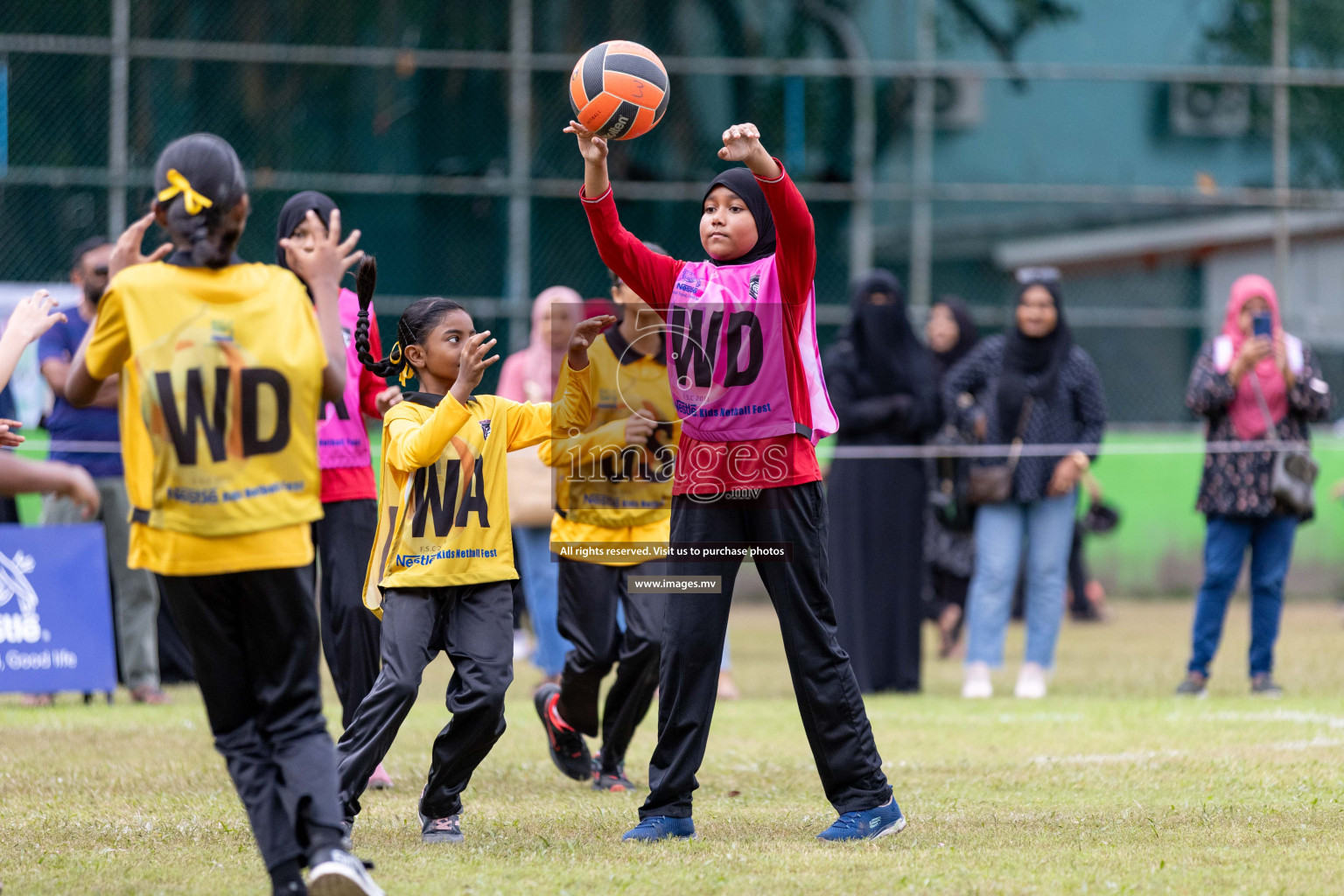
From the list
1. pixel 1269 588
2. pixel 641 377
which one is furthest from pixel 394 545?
pixel 1269 588

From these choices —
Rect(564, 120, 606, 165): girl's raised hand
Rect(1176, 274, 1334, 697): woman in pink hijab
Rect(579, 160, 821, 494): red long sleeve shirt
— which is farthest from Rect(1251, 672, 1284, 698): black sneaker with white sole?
Rect(564, 120, 606, 165): girl's raised hand

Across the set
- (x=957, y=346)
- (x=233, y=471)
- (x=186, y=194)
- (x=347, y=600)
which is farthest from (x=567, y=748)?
(x=957, y=346)

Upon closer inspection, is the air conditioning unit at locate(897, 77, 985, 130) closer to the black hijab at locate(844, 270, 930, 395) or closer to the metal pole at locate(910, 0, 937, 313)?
the metal pole at locate(910, 0, 937, 313)

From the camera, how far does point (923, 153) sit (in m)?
16.2

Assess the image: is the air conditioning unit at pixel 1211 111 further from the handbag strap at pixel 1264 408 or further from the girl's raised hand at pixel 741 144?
the girl's raised hand at pixel 741 144

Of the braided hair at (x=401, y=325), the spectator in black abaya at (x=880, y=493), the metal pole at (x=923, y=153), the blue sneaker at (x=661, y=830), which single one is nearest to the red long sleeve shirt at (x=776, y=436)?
the braided hair at (x=401, y=325)

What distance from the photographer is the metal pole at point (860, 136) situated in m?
16.0

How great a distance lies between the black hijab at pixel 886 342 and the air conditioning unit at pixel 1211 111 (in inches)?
316

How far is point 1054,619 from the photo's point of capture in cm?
921

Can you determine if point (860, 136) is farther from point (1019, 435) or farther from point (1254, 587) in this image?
point (1254, 587)

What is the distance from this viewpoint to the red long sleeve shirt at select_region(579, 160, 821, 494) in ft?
16.1

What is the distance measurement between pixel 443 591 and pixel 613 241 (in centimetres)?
121

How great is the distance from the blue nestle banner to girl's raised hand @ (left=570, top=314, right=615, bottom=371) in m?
4.38

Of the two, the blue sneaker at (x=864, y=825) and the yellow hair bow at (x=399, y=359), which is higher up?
the yellow hair bow at (x=399, y=359)
